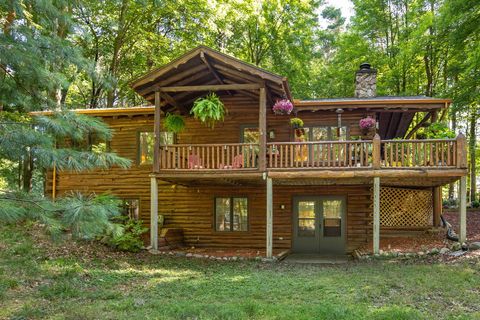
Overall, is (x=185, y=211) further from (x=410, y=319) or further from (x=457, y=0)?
(x=457, y=0)

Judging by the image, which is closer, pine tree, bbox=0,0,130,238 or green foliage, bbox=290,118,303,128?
pine tree, bbox=0,0,130,238

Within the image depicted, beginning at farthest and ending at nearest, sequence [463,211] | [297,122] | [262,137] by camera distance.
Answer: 1. [297,122]
2. [262,137]
3. [463,211]

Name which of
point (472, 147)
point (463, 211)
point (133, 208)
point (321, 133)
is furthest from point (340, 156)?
point (472, 147)

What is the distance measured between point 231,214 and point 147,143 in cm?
429

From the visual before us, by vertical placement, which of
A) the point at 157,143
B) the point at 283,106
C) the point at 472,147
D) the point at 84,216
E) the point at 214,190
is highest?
the point at 283,106

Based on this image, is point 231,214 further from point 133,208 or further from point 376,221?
point 376,221

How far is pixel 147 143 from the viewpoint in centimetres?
1577

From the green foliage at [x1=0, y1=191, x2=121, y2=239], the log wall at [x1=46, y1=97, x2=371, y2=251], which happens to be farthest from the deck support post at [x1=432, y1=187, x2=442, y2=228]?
the green foliage at [x1=0, y1=191, x2=121, y2=239]

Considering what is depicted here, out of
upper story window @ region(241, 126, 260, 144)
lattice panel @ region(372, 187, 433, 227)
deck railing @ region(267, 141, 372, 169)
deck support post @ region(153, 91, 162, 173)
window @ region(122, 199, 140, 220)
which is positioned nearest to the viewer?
deck railing @ region(267, 141, 372, 169)

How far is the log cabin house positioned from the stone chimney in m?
0.04

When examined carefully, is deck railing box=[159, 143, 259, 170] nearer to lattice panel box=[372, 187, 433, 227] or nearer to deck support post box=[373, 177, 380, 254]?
deck support post box=[373, 177, 380, 254]

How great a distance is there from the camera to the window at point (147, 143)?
51.6 feet

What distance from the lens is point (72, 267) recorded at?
10.0 m

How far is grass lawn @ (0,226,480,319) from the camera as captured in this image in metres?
6.70
